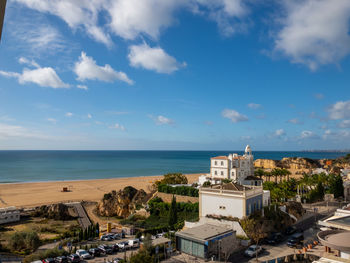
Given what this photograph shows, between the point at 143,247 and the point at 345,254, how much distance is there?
15581mm

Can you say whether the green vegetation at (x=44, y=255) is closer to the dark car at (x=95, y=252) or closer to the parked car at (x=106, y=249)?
the dark car at (x=95, y=252)

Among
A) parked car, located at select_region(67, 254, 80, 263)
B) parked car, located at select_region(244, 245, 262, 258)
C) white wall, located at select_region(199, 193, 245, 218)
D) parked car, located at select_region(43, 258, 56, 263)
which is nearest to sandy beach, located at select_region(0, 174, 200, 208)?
white wall, located at select_region(199, 193, 245, 218)

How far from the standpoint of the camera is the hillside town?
78.2 feet

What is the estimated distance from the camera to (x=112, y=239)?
31.5 m

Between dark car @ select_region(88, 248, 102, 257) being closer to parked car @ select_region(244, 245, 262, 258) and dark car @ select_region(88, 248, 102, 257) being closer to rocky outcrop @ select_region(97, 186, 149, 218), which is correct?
parked car @ select_region(244, 245, 262, 258)

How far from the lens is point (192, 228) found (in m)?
27.4

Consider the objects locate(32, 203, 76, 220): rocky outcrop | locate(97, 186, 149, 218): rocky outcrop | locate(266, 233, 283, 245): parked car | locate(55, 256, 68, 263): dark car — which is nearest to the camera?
locate(55, 256, 68, 263): dark car

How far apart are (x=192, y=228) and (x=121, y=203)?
82.8 ft

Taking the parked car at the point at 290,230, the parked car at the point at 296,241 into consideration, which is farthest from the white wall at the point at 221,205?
the parked car at the point at 290,230

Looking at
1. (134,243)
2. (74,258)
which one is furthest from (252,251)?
(74,258)

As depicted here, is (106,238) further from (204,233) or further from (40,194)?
(40,194)

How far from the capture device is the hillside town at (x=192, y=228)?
2384 cm

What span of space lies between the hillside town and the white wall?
0.11 meters

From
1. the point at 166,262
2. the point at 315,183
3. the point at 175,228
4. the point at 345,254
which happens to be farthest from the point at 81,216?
the point at 315,183
